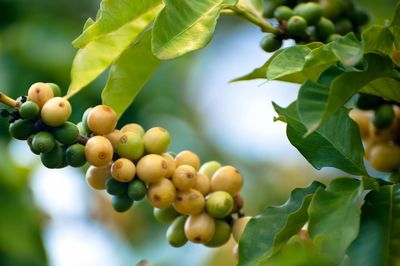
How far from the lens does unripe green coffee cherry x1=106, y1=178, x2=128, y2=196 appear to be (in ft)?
3.76

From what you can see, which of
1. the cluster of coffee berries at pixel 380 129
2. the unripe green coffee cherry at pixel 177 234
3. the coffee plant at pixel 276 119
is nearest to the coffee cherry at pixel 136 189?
the coffee plant at pixel 276 119

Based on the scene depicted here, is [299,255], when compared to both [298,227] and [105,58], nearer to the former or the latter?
[298,227]

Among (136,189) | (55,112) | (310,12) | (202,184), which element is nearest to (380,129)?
(310,12)

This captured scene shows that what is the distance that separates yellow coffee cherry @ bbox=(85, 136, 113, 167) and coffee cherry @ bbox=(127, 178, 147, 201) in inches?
2.7

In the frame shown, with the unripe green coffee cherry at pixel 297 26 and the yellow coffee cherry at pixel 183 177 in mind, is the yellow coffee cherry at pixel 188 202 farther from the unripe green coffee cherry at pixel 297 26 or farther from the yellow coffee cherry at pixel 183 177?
the unripe green coffee cherry at pixel 297 26

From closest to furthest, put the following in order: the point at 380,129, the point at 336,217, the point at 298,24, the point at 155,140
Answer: the point at 336,217 → the point at 155,140 → the point at 298,24 → the point at 380,129

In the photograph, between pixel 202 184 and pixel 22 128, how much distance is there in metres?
0.27

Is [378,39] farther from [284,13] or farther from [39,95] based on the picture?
[39,95]

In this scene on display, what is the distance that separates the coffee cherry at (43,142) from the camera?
1030 millimetres

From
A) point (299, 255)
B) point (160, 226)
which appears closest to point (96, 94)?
point (160, 226)

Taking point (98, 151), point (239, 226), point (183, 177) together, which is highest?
point (98, 151)

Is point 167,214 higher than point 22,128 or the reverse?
the reverse

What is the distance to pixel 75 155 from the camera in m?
1.07

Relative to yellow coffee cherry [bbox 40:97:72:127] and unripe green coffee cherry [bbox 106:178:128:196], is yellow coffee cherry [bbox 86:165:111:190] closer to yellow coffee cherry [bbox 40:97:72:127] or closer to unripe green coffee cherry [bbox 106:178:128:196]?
unripe green coffee cherry [bbox 106:178:128:196]
